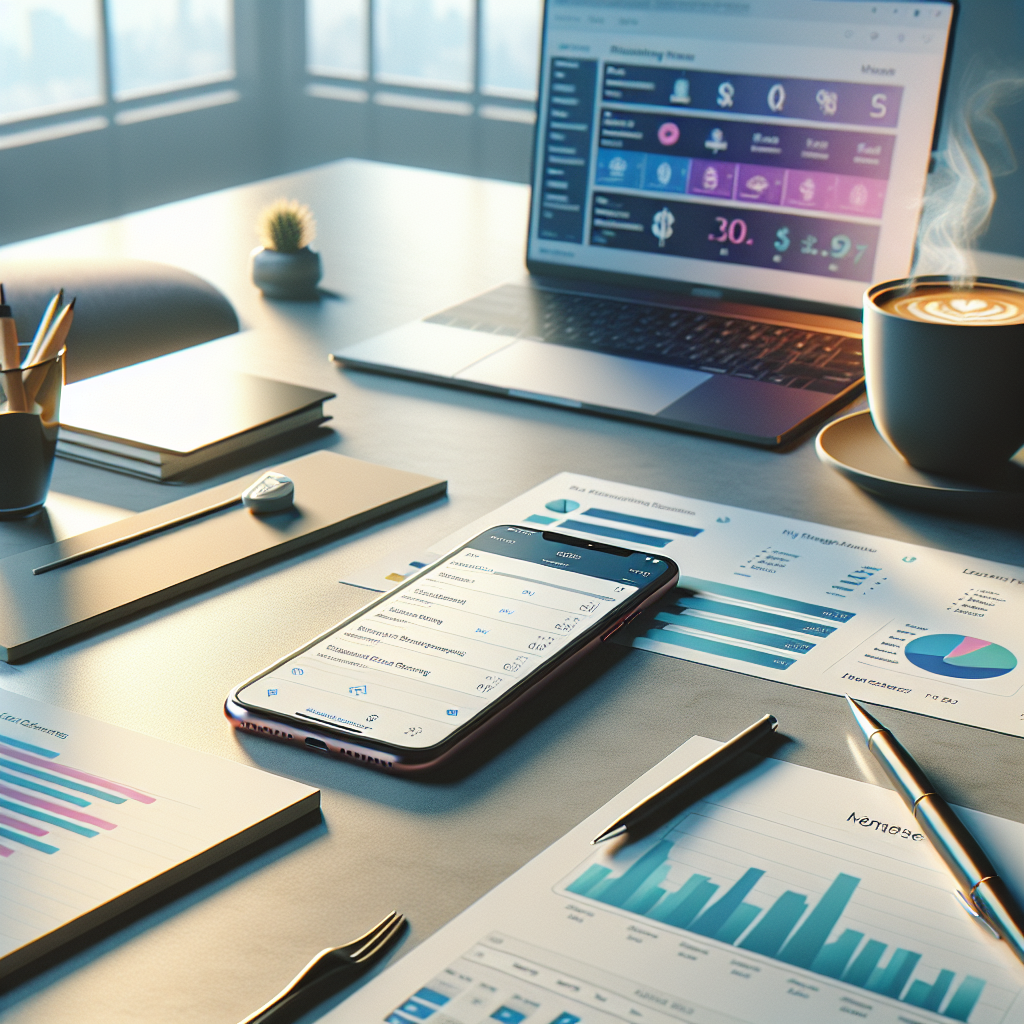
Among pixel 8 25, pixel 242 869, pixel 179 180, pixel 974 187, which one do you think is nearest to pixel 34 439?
pixel 242 869

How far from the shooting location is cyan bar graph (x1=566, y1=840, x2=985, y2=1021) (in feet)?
1.77

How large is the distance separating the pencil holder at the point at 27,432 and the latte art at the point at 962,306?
2.16 feet

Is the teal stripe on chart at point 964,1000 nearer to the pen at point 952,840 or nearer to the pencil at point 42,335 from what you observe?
the pen at point 952,840

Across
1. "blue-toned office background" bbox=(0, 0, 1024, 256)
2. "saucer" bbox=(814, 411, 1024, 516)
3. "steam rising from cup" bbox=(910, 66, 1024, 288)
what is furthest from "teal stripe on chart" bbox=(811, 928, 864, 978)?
"blue-toned office background" bbox=(0, 0, 1024, 256)

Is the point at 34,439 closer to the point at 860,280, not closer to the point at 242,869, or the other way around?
the point at 242,869

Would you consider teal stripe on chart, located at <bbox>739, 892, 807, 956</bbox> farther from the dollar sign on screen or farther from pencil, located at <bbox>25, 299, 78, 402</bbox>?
the dollar sign on screen

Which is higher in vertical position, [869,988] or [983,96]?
[983,96]

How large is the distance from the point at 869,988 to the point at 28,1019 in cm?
34

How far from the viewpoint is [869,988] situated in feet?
1.77

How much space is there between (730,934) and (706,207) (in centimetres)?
105

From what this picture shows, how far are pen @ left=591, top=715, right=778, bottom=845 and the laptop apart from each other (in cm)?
54

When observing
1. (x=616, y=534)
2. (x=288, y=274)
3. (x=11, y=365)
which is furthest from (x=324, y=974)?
(x=288, y=274)

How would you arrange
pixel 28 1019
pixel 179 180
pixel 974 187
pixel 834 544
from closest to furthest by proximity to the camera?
pixel 28 1019 → pixel 834 544 → pixel 974 187 → pixel 179 180

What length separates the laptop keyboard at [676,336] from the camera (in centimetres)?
129
